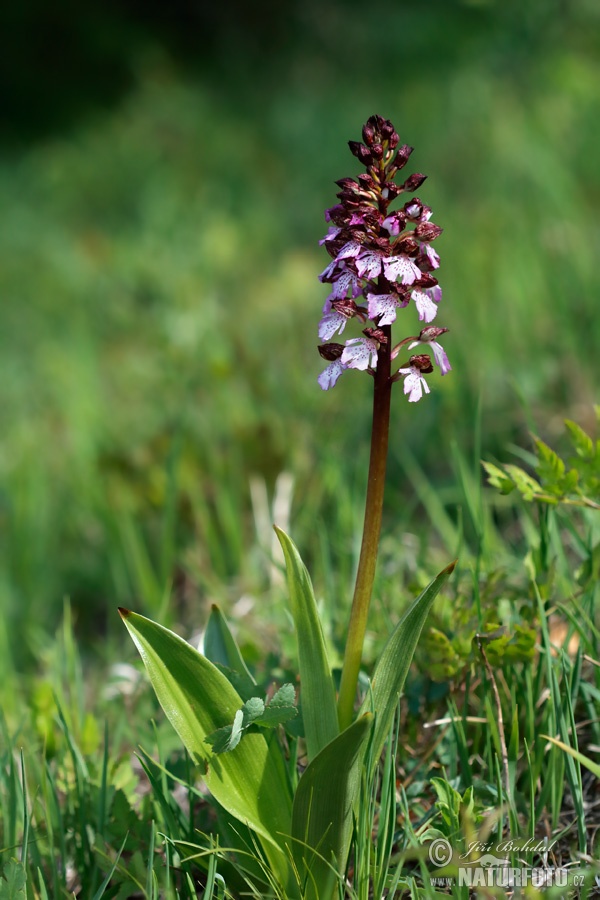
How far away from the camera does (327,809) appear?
116 cm

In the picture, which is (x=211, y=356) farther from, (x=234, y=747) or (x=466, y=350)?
(x=234, y=747)

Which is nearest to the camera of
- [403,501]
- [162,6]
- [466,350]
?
[403,501]

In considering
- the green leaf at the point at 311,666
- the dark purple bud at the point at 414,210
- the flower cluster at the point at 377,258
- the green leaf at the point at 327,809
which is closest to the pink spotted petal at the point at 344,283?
the flower cluster at the point at 377,258

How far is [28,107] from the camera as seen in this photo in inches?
368

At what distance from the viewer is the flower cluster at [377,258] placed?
1.10 m

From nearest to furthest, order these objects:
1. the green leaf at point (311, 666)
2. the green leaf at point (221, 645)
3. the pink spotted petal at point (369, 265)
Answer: the pink spotted petal at point (369, 265) < the green leaf at point (311, 666) < the green leaf at point (221, 645)

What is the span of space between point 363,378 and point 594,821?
215 cm

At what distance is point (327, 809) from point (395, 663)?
0.21 metres

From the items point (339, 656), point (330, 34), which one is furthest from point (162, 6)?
point (339, 656)

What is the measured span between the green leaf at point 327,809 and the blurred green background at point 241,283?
2.37 feet

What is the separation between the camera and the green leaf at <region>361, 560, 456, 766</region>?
113 cm
